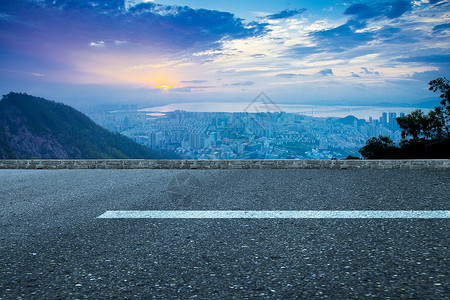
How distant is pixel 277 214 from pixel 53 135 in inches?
2711

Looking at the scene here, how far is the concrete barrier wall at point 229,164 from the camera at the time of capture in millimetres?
9164

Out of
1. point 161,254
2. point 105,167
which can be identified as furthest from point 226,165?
point 161,254

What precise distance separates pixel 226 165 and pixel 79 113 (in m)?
72.0

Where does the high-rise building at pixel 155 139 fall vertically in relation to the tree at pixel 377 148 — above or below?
above

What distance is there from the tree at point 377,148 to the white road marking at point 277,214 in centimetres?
3189

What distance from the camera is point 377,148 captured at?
35.6m

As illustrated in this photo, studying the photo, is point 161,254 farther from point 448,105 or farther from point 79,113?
point 79,113

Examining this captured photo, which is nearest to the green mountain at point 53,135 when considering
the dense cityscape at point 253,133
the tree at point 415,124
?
the dense cityscape at point 253,133

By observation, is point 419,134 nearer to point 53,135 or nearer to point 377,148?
point 377,148

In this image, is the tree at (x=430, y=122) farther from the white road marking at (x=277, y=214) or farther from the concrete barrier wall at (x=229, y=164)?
the white road marking at (x=277, y=214)

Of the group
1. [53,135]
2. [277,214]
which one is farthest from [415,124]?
[53,135]

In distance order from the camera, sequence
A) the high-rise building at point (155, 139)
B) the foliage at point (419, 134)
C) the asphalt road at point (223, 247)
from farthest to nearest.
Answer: the high-rise building at point (155, 139), the foliage at point (419, 134), the asphalt road at point (223, 247)

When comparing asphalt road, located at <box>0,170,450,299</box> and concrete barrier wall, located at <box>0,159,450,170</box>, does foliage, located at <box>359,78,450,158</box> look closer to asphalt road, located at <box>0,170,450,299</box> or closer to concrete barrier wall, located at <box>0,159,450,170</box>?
concrete barrier wall, located at <box>0,159,450,170</box>

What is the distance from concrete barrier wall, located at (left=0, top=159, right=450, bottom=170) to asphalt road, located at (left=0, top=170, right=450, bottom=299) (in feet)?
8.02
